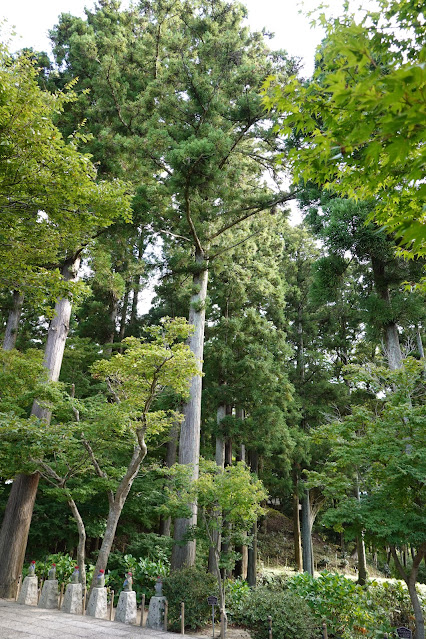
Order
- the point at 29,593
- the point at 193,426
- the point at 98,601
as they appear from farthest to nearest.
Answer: the point at 193,426
the point at 29,593
the point at 98,601

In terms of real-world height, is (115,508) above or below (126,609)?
above

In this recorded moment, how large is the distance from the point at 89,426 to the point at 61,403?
80 centimetres

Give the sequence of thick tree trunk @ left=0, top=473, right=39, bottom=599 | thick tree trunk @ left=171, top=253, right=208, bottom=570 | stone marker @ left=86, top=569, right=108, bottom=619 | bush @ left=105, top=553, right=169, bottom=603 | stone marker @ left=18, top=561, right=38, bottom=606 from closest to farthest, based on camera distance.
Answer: stone marker @ left=86, top=569, right=108, bottom=619 < stone marker @ left=18, top=561, right=38, bottom=606 < thick tree trunk @ left=171, top=253, right=208, bottom=570 < thick tree trunk @ left=0, top=473, right=39, bottom=599 < bush @ left=105, top=553, right=169, bottom=603

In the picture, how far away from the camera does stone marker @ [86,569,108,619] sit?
736 centimetres

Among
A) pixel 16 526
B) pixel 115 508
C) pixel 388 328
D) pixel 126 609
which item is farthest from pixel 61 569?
pixel 388 328

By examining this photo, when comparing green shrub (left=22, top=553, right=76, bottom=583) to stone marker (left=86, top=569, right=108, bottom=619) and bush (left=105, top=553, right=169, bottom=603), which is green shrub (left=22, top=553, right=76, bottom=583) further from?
stone marker (left=86, top=569, right=108, bottom=619)

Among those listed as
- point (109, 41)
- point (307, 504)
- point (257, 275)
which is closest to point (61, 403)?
point (257, 275)

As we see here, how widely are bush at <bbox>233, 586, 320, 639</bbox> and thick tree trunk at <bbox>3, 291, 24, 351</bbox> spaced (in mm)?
10458

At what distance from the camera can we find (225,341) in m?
13.7

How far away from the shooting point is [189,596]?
7.11 meters

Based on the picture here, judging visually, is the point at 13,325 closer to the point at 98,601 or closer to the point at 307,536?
the point at 98,601

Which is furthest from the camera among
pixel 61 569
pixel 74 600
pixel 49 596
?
pixel 61 569

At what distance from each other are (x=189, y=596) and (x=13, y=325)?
407 inches

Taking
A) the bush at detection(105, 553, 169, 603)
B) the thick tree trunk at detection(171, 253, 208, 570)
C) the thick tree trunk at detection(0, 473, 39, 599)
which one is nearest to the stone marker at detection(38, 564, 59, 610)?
the thick tree trunk at detection(0, 473, 39, 599)
